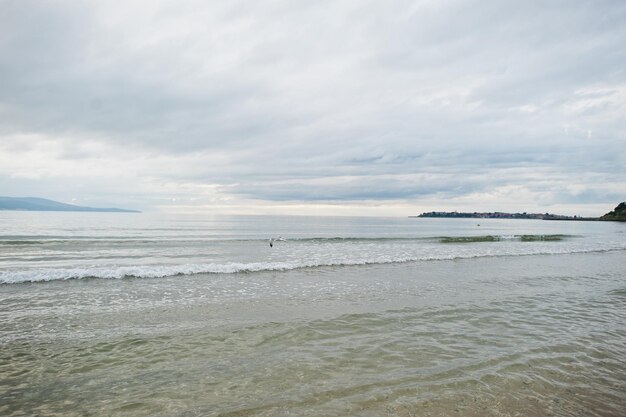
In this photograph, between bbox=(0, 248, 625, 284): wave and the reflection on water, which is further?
bbox=(0, 248, 625, 284): wave

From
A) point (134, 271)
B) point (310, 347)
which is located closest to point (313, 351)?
point (310, 347)

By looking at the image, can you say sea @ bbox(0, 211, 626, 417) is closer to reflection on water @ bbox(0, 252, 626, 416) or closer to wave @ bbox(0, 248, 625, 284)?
reflection on water @ bbox(0, 252, 626, 416)

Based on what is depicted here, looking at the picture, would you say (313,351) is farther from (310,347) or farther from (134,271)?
(134,271)

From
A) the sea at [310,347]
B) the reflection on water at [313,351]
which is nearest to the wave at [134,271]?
the sea at [310,347]

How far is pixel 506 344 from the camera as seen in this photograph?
8.76m

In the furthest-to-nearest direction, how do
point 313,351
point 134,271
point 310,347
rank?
point 134,271 → point 310,347 → point 313,351

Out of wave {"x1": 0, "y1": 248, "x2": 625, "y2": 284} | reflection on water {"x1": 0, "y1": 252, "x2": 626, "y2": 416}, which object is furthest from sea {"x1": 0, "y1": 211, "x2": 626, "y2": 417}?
wave {"x1": 0, "y1": 248, "x2": 625, "y2": 284}

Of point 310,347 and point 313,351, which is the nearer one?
point 313,351

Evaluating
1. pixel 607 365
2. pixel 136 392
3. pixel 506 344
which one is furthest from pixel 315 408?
pixel 607 365

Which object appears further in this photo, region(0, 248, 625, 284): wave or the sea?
region(0, 248, 625, 284): wave

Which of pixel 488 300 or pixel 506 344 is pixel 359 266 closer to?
pixel 488 300

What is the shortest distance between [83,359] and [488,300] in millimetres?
13372

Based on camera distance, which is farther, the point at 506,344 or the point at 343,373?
the point at 506,344

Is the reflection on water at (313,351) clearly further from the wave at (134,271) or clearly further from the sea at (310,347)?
the wave at (134,271)
